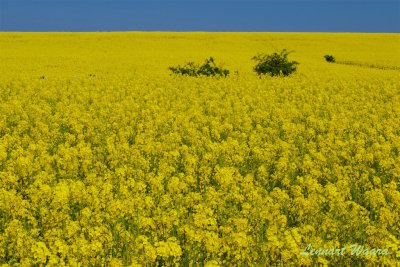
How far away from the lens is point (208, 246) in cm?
460

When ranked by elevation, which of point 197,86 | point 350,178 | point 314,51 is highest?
point 314,51

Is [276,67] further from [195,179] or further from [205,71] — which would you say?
[195,179]

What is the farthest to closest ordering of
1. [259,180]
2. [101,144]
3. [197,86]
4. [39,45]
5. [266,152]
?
[39,45], [197,86], [101,144], [266,152], [259,180]

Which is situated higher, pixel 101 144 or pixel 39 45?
pixel 39 45

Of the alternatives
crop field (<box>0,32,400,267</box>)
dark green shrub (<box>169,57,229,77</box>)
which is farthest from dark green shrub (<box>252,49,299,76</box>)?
crop field (<box>0,32,400,267</box>)

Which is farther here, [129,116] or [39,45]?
[39,45]

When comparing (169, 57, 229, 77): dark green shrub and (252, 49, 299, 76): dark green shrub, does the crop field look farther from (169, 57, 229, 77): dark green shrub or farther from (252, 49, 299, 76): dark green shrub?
(252, 49, 299, 76): dark green shrub

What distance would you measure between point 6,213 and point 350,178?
5585mm

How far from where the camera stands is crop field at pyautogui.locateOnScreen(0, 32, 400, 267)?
4762 mm

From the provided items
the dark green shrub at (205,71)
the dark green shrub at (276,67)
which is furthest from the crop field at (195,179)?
the dark green shrub at (276,67)

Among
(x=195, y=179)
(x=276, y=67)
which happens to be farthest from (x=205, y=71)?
(x=195, y=179)

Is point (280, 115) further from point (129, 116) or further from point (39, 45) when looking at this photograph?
point (39, 45)

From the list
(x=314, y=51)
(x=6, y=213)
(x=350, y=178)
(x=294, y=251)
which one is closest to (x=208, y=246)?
(x=294, y=251)

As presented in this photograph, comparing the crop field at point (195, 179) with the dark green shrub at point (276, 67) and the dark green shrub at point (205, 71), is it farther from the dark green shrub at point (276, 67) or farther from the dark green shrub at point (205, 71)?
the dark green shrub at point (276, 67)
